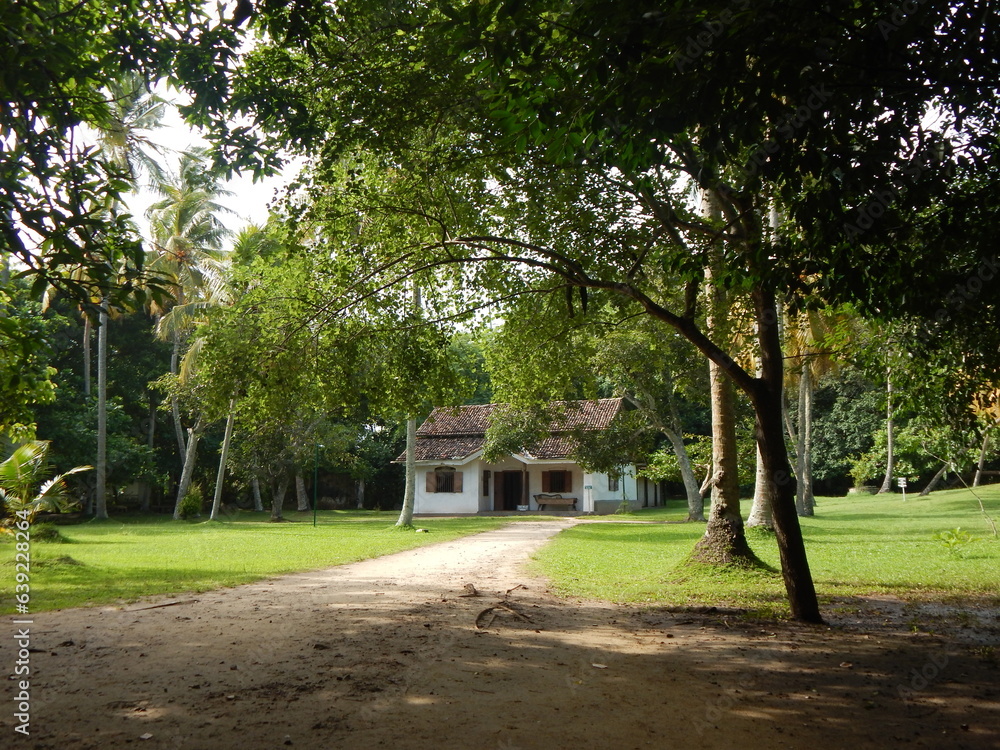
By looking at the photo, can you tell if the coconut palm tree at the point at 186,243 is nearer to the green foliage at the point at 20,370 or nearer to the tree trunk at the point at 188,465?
the tree trunk at the point at 188,465

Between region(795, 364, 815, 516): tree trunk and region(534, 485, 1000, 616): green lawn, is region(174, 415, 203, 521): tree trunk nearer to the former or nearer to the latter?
region(534, 485, 1000, 616): green lawn

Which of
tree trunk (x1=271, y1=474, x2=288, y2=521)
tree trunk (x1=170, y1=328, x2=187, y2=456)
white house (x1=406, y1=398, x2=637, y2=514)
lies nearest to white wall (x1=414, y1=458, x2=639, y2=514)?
white house (x1=406, y1=398, x2=637, y2=514)

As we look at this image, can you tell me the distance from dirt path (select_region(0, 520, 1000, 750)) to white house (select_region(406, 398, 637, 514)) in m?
26.5

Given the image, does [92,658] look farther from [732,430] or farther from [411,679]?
[732,430]

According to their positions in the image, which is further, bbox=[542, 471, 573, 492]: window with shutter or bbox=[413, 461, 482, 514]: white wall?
bbox=[542, 471, 573, 492]: window with shutter

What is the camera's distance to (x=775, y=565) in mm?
13359

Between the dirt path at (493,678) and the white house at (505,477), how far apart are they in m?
26.5

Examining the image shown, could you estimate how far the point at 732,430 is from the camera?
475 inches

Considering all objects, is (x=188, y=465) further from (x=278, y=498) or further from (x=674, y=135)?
(x=674, y=135)

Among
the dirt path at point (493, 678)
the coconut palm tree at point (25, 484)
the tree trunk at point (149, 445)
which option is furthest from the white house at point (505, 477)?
the dirt path at point (493, 678)

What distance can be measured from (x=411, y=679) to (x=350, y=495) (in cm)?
4078

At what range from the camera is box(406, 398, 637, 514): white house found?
35688 mm

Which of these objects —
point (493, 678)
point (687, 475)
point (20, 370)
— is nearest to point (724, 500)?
point (493, 678)

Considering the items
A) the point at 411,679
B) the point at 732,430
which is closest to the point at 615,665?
the point at 411,679
